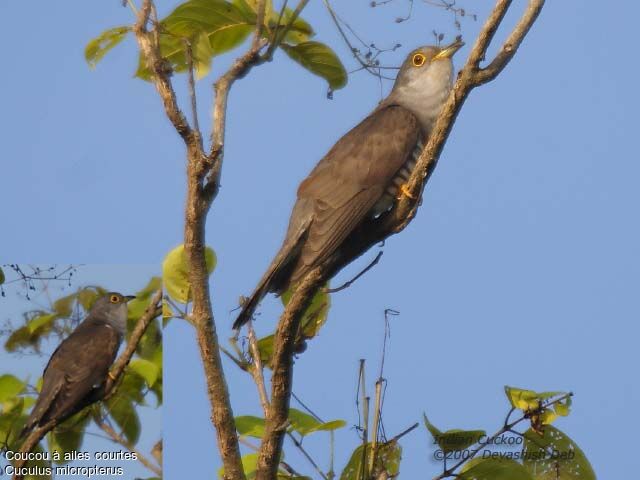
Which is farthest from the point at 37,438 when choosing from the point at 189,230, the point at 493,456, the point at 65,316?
the point at 493,456

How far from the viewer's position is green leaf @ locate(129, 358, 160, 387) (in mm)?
4427

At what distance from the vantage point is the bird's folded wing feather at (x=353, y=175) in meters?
4.59

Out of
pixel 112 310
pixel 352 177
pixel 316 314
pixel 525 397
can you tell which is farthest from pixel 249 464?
pixel 112 310

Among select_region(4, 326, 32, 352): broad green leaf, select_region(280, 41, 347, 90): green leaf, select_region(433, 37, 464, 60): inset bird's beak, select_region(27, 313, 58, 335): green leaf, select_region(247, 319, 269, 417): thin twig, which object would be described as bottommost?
select_region(247, 319, 269, 417): thin twig

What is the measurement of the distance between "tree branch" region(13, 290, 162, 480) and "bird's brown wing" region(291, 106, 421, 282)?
67 centimetres

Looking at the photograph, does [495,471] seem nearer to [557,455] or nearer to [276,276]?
[557,455]

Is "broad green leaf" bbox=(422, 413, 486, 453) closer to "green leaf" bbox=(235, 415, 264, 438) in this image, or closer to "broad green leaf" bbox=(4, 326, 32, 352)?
"green leaf" bbox=(235, 415, 264, 438)

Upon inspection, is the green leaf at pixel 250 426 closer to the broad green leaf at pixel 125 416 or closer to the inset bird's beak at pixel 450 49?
the broad green leaf at pixel 125 416

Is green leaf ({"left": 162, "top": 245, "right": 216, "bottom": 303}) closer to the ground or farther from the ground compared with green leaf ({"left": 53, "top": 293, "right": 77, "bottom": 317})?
closer to the ground

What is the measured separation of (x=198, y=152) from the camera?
3469 millimetres

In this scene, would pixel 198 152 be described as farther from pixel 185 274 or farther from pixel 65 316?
pixel 65 316

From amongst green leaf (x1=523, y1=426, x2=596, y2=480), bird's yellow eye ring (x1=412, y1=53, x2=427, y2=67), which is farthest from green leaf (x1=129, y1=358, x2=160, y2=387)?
bird's yellow eye ring (x1=412, y1=53, x2=427, y2=67)

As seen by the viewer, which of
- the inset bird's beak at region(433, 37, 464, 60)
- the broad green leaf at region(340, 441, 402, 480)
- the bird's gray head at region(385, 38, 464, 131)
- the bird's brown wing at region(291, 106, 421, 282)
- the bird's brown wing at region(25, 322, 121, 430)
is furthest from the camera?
the inset bird's beak at region(433, 37, 464, 60)

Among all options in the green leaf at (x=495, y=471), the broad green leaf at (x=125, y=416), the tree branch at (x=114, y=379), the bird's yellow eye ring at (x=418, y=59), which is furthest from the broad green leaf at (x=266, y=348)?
the bird's yellow eye ring at (x=418, y=59)
